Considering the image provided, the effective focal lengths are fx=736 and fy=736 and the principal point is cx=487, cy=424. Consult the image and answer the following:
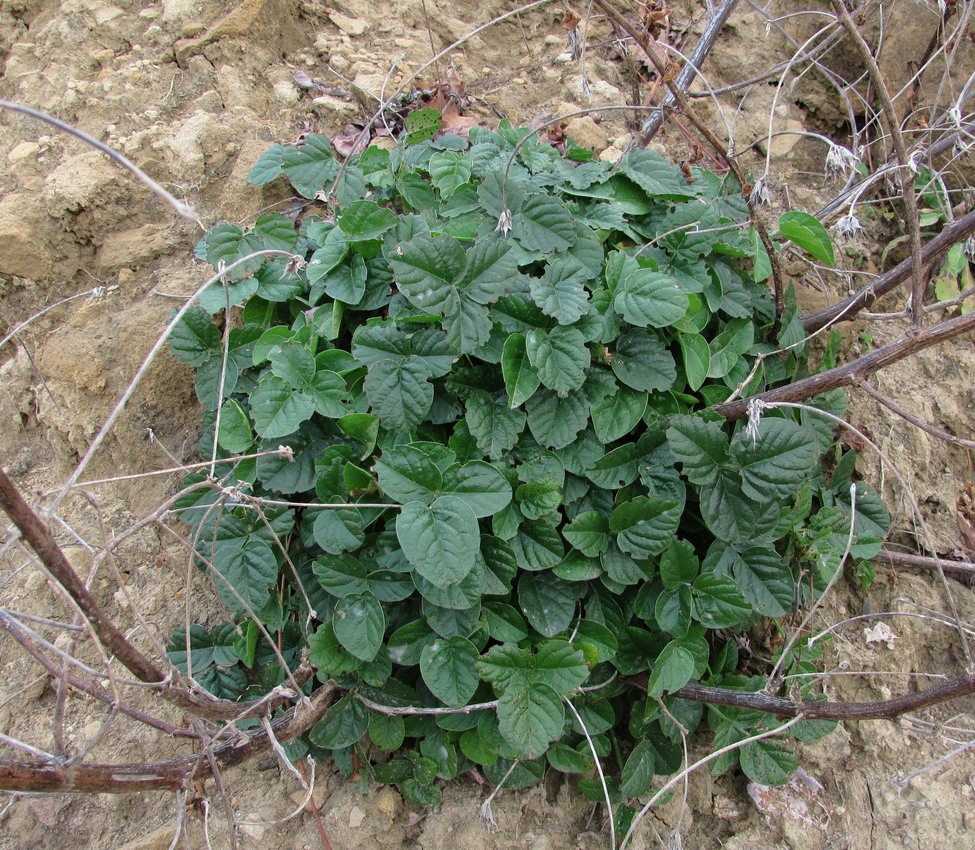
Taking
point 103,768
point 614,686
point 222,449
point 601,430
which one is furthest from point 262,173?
point 614,686

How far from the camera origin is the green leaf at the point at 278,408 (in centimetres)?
158

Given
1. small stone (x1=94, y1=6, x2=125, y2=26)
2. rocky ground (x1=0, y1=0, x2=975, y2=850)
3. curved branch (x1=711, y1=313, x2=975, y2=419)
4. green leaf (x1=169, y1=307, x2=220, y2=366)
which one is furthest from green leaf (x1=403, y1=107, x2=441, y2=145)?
curved branch (x1=711, y1=313, x2=975, y2=419)

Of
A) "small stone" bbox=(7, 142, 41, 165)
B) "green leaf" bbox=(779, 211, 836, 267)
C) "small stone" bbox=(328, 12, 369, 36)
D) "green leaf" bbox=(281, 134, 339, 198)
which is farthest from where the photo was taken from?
"small stone" bbox=(328, 12, 369, 36)

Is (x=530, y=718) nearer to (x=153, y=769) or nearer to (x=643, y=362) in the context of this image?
(x=153, y=769)

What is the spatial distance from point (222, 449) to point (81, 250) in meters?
0.89

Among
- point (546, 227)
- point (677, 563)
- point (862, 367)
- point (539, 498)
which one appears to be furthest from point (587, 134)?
point (677, 563)

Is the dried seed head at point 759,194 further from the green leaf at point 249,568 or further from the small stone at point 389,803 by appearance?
the small stone at point 389,803

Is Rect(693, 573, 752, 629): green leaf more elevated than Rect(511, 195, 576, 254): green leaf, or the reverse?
Rect(511, 195, 576, 254): green leaf

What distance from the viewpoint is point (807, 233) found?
1760 mm

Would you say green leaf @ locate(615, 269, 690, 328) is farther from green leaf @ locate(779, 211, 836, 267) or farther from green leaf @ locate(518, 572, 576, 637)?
green leaf @ locate(518, 572, 576, 637)

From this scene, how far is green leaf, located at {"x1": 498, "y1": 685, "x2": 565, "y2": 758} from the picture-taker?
4.77ft

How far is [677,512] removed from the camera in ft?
5.22

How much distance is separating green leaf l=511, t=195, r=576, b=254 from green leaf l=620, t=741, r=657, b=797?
1163mm

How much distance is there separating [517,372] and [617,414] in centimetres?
25
